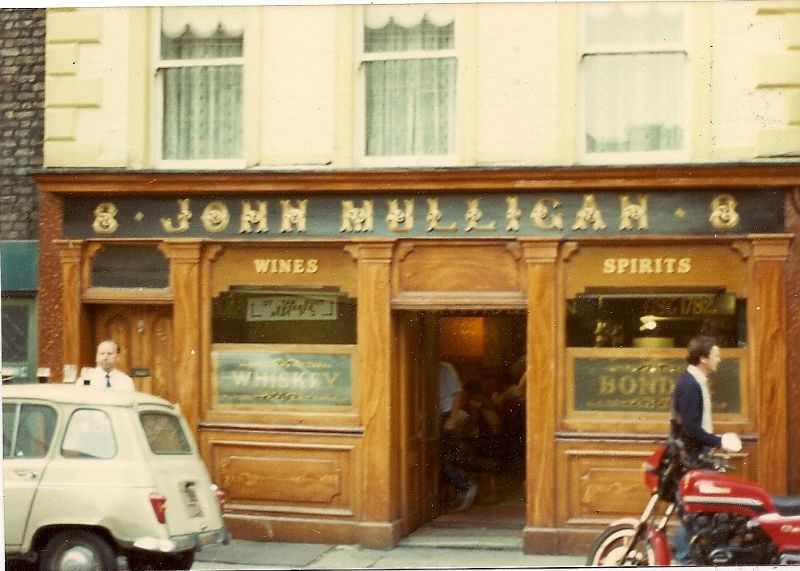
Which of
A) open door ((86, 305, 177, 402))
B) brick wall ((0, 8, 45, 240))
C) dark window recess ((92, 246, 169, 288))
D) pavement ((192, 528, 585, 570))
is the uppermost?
brick wall ((0, 8, 45, 240))

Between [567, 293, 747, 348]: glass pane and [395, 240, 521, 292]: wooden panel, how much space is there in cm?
65

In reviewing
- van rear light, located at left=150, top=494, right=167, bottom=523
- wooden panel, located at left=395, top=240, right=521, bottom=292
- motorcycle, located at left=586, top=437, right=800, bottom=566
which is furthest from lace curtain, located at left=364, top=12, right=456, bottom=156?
van rear light, located at left=150, top=494, right=167, bottom=523

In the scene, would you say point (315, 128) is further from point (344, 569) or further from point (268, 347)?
point (344, 569)

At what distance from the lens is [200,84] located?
10.8 meters

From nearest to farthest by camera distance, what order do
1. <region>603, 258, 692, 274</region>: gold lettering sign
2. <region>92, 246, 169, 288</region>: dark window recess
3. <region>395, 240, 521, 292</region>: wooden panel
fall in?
<region>603, 258, 692, 274</region>: gold lettering sign → <region>395, 240, 521, 292</region>: wooden panel → <region>92, 246, 169, 288</region>: dark window recess

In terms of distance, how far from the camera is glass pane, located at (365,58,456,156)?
1040 cm

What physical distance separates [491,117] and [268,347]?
295cm

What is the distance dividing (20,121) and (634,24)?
5.87 m

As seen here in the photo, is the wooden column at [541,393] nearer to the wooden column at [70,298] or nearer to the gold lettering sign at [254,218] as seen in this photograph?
the gold lettering sign at [254,218]

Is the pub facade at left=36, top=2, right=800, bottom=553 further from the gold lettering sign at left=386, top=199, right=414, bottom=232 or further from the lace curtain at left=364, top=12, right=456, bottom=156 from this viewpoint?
the lace curtain at left=364, top=12, right=456, bottom=156

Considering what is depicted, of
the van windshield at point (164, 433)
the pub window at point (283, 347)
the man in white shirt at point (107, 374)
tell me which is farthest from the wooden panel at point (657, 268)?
the man in white shirt at point (107, 374)

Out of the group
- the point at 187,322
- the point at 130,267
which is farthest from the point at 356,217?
the point at 130,267

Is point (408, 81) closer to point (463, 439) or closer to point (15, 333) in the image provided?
point (463, 439)

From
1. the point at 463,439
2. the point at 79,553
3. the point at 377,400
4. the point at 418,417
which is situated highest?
the point at 377,400
